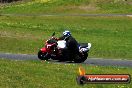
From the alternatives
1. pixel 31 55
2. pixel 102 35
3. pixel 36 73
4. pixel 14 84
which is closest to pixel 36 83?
pixel 14 84

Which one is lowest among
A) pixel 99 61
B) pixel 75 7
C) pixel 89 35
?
pixel 75 7

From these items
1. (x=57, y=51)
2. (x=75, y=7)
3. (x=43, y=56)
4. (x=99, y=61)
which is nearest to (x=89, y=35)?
(x=99, y=61)

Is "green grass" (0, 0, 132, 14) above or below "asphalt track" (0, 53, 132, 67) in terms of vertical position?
below

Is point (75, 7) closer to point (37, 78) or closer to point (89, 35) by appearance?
point (89, 35)

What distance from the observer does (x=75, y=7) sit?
7925 centimetres

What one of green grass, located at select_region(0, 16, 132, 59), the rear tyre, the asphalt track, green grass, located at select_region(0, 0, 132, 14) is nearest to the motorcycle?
the rear tyre

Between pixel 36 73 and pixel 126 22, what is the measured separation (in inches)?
1587

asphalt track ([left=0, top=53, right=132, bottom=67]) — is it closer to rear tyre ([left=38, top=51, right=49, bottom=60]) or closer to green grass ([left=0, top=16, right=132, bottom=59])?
rear tyre ([left=38, top=51, right=49, bottom=60])

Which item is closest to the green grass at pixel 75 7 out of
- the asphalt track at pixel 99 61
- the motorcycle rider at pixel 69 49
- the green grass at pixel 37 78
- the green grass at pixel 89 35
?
the green grass at pixel 89 35

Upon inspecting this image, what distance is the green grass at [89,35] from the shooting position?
113 ft

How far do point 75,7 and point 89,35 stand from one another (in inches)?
1341

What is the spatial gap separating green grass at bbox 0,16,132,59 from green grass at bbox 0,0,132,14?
12406 mm

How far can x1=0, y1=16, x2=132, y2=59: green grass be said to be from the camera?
34500 mm

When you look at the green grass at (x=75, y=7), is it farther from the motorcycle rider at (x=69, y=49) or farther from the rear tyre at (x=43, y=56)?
the rear tyre at (x=43, y=56)
